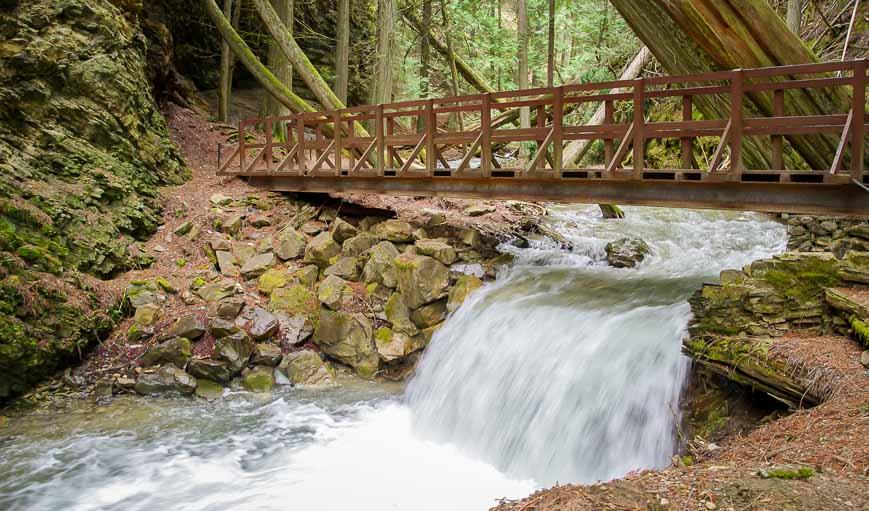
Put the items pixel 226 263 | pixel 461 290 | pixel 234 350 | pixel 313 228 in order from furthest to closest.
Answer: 1. pixel 313 228
2. pixel 226 263
3. pixel 461 290
4. pixel 234 350

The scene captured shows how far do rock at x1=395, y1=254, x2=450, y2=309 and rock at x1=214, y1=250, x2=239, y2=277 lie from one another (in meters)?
3.00

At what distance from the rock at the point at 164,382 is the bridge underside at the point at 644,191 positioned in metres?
4.74

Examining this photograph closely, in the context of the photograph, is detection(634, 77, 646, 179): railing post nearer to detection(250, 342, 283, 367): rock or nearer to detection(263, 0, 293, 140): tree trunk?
detection(250, 342, 283, 367): rock

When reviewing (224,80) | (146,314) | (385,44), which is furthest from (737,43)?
(224,80)

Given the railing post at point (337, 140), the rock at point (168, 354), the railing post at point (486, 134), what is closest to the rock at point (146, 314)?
the rock at point (168, 354)

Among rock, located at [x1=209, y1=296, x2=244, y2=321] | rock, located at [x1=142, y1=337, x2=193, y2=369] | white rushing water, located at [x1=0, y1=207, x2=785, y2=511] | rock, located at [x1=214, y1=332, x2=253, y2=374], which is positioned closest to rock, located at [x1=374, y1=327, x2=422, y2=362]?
white rushing water, located at [x1=0, y1=207, x2=785, y2=511]

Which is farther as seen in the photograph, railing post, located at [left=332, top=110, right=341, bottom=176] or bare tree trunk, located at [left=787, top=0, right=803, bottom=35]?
railing post, located at [left=332, top=110, right=341, bottom=176]

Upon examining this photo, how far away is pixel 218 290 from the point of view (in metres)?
10.4

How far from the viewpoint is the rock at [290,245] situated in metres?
11.5

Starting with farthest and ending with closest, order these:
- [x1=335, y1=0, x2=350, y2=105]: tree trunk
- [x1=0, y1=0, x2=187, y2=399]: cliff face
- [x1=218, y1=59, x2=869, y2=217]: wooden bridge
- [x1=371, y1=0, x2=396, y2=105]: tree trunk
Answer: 1. [x1=335, y1=0, x2=350, y2=105]: tree trunk
2. [x1=371, y1=0, x2=396, y2=105]: tree trunk
3. [x1=0, y1=0, x2=187, y2=399]: cliff face
4. [x1=218, y1=59, x2=869, y2=217]: wooden bridge

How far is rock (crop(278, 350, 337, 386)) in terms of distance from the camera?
9336 millimetres

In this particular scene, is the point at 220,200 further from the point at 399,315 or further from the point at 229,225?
the point at 399,315

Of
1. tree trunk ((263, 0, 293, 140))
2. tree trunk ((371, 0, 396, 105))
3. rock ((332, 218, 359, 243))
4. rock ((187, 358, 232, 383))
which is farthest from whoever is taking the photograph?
tree trunk ((263, 0, 293, 140))

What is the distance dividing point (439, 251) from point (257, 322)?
326 centimetres
